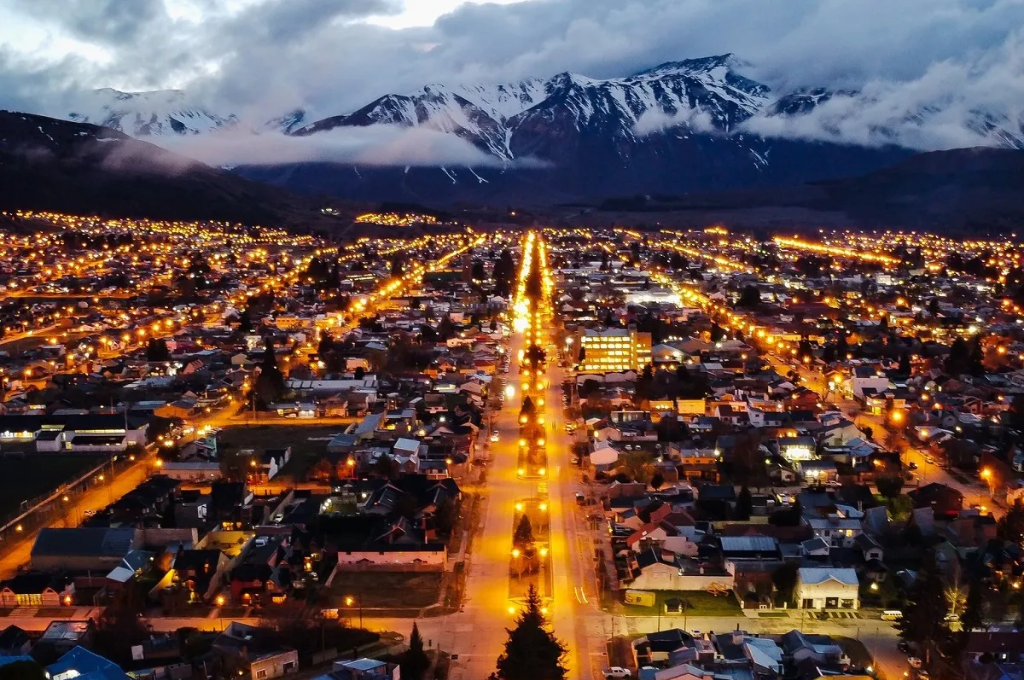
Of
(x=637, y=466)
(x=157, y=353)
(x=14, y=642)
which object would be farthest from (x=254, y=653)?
(x=157, y=353)

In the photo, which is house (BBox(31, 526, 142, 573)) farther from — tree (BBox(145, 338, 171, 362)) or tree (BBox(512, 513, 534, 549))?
tree (BBox(145, 338, 171, 362))

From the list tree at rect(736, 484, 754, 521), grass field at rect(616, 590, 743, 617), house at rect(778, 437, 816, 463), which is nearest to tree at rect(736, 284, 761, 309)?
house at rect(778, 437, 816, 463)

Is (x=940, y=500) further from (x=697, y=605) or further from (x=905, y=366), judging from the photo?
(x=905, y=366)

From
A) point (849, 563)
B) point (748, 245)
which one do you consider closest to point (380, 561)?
point (849, 563)

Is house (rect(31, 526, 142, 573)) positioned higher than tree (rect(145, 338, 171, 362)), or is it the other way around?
tree (rect(145, 338, 171, 362))

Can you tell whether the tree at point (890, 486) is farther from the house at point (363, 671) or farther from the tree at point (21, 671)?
the tree at point (21, 671)

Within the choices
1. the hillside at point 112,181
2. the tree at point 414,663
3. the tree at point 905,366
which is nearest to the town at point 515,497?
the tree at point 414,663
